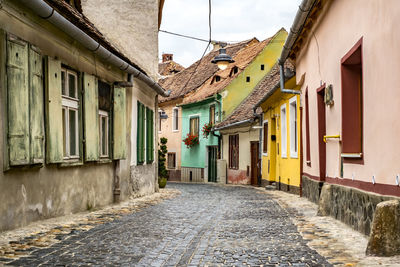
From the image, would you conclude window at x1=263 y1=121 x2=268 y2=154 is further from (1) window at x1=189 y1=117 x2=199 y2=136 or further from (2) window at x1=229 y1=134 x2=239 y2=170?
(1) window at x1=189 y1=117 x2=199 y2=136

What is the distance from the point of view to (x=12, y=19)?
7.63 meters

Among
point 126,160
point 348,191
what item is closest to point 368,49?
point 348,191

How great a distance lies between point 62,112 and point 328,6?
4914mm

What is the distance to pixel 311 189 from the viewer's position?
512 inches

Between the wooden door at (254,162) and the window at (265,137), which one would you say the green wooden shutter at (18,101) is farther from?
the wooden door at (254,162)

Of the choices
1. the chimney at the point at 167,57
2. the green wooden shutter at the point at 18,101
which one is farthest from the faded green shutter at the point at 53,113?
the chimney at the point at 167,57

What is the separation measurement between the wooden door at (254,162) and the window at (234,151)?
7.31 feet

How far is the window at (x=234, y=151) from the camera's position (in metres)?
28.2

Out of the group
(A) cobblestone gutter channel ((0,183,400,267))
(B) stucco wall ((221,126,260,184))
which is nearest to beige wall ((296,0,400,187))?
(A) cobblestone gutter channel ((0,183,400,267))

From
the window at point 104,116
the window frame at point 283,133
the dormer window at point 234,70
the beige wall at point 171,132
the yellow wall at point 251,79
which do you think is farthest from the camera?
the beige wall at point 171,132

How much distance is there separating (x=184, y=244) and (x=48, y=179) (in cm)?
301

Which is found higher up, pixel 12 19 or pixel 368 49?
pixel 12 19

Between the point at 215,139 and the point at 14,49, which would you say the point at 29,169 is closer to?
the point at 14,49

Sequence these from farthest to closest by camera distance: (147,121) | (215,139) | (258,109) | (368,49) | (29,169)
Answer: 1. (215,139)
2. (258,109)
3. (147,121)
4. (29,169)
5. (368,49)
